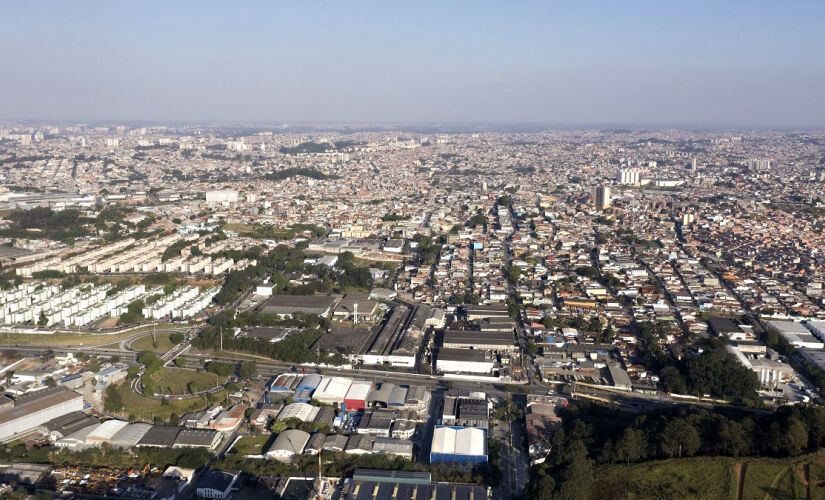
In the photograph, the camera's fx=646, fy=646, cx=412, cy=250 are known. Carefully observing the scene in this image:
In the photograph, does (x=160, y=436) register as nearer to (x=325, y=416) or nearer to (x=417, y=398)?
(x=325, y=416)

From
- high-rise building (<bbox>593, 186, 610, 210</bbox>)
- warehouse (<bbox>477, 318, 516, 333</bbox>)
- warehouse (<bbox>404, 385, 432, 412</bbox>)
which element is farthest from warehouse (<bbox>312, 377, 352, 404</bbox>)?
high-rise building (<bbox>593, 186, 610, 210</bbox>)

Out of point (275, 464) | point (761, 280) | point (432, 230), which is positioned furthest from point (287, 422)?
point (432, 230)

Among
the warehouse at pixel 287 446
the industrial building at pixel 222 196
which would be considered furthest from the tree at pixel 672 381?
the industrial building at pixel 222 196

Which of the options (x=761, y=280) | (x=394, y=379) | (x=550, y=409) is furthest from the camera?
(x=761, y=280)

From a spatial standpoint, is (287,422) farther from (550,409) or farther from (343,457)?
(550,409)

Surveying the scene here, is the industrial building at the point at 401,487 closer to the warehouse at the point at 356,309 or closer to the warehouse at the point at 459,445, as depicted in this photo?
the warehouse at the point at 459,445

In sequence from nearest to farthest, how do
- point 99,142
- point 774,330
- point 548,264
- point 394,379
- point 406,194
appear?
point 394,379 → point 774,330 → point 548,264 → point 406,194 → point 99,142

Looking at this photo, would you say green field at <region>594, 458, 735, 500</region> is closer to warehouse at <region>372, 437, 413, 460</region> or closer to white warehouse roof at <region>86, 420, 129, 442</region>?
warehouse at <region>372, 437, 413, 460</region>

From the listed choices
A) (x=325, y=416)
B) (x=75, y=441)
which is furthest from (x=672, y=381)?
(x=75, y=441)
